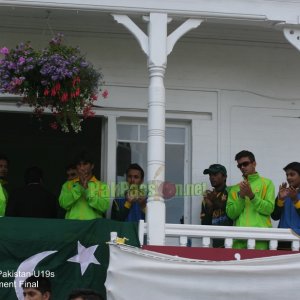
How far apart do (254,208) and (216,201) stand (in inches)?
23.0

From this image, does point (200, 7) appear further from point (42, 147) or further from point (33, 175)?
point (42, 147)

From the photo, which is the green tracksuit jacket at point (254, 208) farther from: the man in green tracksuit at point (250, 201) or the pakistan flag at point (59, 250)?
the pakistan flag at point (59, 250)

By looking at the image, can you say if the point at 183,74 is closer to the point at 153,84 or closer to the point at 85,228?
the point at 153,84

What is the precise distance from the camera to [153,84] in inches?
428

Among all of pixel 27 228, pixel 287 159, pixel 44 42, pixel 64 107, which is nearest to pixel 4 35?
pixel 44 42

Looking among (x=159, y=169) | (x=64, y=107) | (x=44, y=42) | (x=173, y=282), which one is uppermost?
(x=44, y=42)

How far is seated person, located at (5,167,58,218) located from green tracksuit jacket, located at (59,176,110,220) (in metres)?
0.25

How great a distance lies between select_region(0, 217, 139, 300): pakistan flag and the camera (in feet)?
33.8

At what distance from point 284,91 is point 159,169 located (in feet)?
9.94

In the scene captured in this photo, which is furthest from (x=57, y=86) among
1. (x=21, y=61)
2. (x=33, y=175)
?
(x=33, y=175)

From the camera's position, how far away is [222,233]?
34.8 feet

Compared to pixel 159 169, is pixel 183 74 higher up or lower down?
higher up

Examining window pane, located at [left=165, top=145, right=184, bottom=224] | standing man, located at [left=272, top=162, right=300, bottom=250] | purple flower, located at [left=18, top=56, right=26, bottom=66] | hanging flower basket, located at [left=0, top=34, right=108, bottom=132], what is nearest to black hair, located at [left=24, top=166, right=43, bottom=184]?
hanging flower basket, located at [left=0, top=34, right=108, bottom=132]

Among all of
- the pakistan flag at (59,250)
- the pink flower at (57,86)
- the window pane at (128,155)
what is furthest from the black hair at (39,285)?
the window pane at (128,155)
